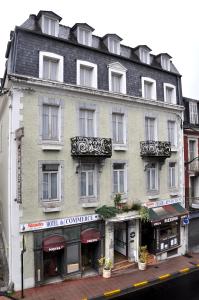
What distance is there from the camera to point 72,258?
1434cm

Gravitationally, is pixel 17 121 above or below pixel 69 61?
below

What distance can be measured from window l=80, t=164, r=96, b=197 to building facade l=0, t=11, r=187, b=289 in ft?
0.20

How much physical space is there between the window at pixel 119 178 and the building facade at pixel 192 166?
20.6 ft

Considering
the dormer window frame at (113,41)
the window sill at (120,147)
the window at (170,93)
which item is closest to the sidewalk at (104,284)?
the window sill at (120,147)

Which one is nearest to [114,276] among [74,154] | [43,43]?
[74,154]

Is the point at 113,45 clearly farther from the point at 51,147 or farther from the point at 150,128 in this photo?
the point at 51,147

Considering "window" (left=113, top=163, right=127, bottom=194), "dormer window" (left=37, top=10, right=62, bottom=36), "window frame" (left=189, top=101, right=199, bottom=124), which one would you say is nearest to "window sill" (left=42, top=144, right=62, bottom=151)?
"window" (left=113, top=163, right=127, bottom=194)

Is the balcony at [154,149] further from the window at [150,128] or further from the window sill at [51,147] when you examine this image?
the window sill at [51,147]

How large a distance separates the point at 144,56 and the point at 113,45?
290 cm

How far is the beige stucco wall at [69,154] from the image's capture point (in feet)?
43.6

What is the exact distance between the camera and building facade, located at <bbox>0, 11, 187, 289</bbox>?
519 inches

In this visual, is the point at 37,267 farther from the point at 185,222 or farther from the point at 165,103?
the point at 165,103

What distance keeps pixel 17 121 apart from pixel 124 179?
773 centimetres

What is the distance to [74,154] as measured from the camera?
14.3 m
